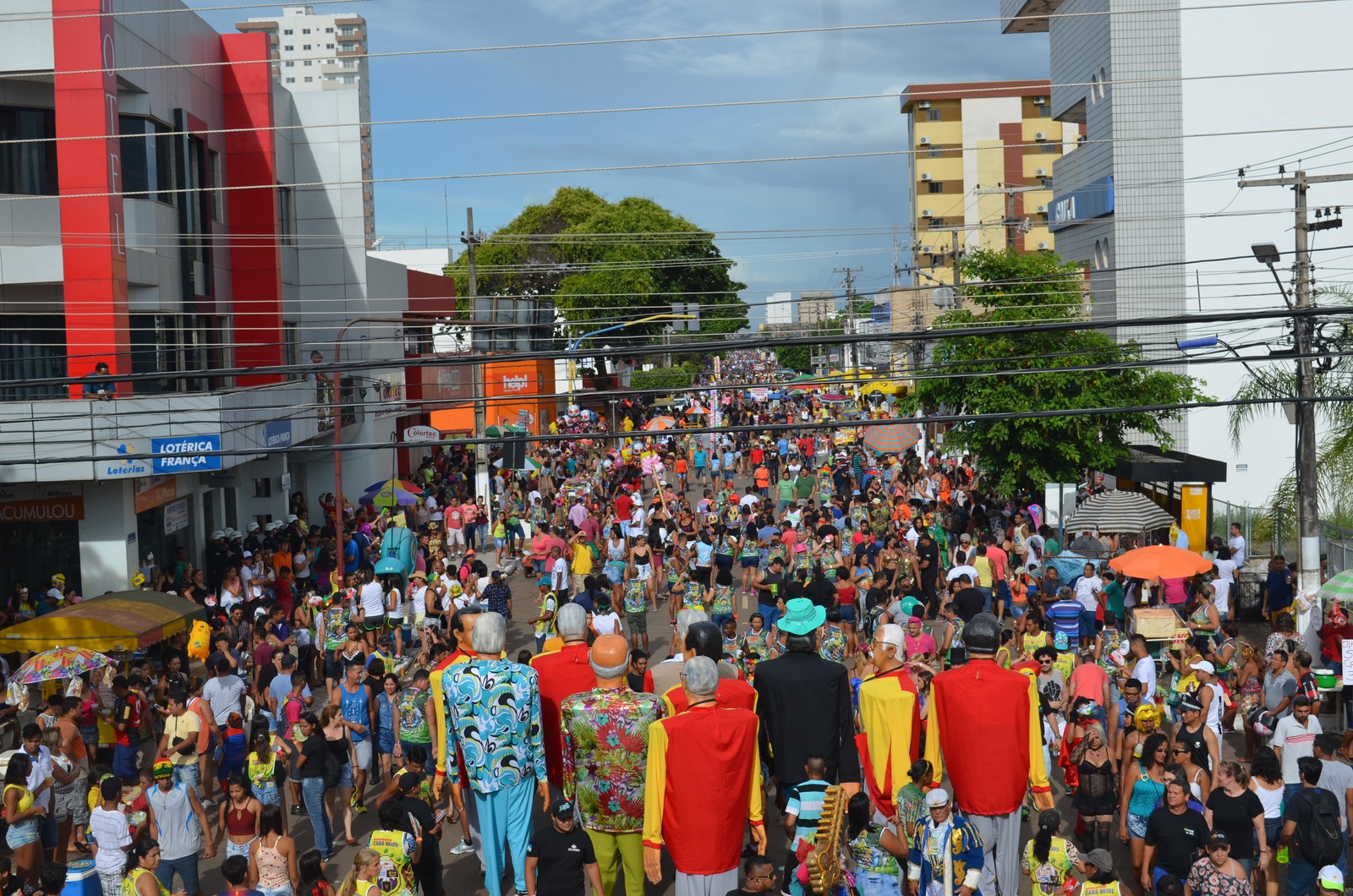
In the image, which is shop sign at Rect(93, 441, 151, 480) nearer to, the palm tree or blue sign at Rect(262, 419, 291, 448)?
blue sign at Rect(262, 419, 291, 448)

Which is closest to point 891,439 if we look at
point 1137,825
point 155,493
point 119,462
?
point 155,493

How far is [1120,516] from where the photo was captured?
1995cm

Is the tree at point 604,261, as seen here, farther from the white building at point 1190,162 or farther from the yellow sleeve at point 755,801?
the yellow sleeve at point 755,801

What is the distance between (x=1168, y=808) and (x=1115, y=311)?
32.0 metres

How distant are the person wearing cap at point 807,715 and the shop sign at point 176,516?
18.3m

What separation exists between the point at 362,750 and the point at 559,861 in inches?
181

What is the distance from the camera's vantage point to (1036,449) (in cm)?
2669

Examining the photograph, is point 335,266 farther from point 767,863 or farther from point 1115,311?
point 767,863

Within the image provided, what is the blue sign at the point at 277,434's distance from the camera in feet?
82.6

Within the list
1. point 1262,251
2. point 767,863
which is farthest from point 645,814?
point 1262,251

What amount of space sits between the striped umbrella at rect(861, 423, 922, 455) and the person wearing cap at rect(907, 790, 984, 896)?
85.7 ft

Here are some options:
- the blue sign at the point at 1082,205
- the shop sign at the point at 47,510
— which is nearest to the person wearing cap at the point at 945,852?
the shop sign at the point at 47,510

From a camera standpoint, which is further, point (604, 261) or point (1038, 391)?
point (604, 261)

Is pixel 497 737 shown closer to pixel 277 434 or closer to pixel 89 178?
pixel 89 178
